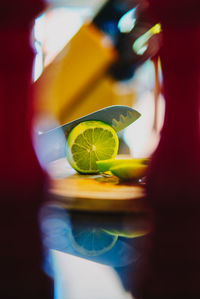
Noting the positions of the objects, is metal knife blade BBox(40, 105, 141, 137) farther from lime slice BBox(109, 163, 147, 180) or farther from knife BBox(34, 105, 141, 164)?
lime slice BBox(109, 163, 147, 180)

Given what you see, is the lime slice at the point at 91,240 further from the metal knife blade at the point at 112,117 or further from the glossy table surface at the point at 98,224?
the metal knife blade at the point at 112,117

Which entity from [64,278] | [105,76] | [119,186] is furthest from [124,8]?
[64,278]

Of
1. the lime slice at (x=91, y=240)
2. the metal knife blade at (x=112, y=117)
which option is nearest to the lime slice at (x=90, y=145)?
the metal knife blade at (x=112, y=117)

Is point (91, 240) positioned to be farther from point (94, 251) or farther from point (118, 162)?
point (118, 162)

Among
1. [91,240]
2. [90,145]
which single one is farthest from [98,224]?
[90,145]

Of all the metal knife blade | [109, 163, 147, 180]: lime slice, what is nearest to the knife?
the metal knife blade

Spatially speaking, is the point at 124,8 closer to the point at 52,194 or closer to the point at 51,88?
the point at 51,88
